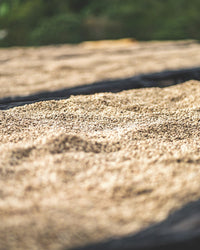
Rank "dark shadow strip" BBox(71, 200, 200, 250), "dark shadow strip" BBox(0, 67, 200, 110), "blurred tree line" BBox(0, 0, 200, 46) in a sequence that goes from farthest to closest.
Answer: "blurred tree line" BBox(0, 0, 200, 46)
"dark shadow strip" BBox(0, 67, 200, 110)
"dark shadow strip" BBox(71, 200, 200, 250)

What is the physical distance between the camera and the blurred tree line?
3.78 m

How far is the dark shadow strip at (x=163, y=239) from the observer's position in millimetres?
421

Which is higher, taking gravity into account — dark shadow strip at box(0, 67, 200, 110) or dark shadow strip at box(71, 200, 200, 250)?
dark shadow strip at box(0, 67, 200, 110)

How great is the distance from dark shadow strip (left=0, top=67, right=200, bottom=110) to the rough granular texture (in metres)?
0.14

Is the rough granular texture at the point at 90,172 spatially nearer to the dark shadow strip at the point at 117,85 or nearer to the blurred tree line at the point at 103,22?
the dark shadow strip at the point at 117,85

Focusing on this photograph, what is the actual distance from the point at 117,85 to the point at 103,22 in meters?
2.99

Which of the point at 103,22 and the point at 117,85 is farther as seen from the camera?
the point at 103,22

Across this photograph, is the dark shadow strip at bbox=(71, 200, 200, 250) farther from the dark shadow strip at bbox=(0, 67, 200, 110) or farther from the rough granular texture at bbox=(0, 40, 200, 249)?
the dark shadow strip at bbox=(0, 67, 200, 110)

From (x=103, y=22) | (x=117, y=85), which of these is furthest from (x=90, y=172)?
(x=103, y=22)

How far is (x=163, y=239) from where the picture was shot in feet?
1.41

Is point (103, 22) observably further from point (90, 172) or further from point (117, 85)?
point (90, 172)

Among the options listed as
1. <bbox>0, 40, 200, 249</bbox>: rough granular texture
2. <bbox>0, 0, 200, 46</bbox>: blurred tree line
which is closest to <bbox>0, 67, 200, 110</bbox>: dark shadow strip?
<bbox>0, 40, 200, 249</bbox>: rough granular texture

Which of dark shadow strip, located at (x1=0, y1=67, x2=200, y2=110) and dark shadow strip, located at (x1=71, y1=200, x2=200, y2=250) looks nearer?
dark shadow strip, located at (x1=71, y1=200, x2=200, y2=250)

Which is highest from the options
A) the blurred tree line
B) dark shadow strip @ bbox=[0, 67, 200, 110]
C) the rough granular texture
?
the blurred tree line
